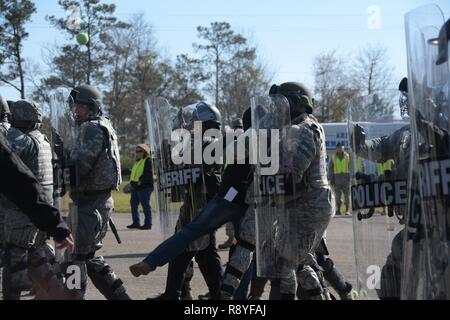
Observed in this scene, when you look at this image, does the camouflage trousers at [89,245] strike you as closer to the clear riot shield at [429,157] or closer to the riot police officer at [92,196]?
the riot police officer at [92,196]

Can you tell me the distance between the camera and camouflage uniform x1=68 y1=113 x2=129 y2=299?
5.88 m

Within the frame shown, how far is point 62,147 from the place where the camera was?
607 cm

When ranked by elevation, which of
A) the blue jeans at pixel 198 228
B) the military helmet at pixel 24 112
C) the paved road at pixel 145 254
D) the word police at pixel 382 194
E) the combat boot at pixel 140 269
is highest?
the military helmet at pixel 24 112

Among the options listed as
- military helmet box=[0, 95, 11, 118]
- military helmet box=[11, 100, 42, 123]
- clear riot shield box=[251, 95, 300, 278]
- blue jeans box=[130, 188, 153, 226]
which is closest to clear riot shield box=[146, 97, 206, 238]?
military helmet box=[11, 100, 42, 123]

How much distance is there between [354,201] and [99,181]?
217cm

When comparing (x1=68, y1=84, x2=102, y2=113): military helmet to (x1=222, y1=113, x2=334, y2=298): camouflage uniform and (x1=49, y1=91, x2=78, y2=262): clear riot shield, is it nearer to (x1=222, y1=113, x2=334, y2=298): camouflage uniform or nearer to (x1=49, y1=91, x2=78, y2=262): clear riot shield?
(x1=49, y1=91, x2=78, y2=262): clear riot shield

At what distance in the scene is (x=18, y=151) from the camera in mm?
5961

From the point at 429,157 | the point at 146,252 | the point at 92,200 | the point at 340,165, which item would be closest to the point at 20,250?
the point at 92,200

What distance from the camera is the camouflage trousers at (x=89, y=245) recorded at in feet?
19.2

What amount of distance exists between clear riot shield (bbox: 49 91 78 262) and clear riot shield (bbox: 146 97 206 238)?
934mm

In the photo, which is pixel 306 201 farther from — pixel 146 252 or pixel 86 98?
pixel 146 252

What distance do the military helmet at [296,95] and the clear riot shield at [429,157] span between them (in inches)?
67.1

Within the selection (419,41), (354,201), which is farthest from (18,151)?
(419,41)

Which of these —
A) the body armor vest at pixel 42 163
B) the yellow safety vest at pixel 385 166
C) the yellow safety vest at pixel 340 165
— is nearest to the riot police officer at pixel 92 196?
the body armor vest at pixel 42 163
